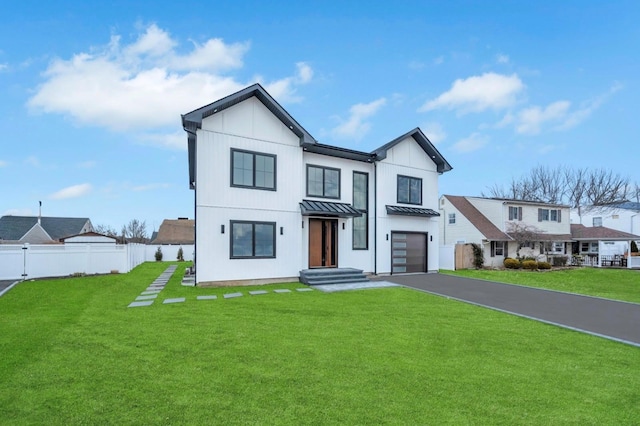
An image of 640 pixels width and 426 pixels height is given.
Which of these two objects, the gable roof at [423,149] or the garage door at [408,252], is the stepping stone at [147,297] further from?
the gable roof at [423,149]

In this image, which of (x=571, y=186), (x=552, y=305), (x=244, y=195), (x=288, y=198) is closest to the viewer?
(x=552, y=305)

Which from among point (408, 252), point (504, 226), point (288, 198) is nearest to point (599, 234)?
point (504, 226)

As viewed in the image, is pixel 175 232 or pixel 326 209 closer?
pixel 326 209

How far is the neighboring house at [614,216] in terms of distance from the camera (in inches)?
1303

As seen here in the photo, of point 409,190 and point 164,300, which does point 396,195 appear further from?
point 164,300

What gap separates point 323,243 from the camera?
48.9 ft

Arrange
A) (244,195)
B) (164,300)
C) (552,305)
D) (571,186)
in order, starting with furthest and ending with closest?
(571,186) → (244,195) → (552,305) → (164,300)

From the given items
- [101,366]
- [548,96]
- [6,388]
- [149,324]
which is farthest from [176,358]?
[548,96]

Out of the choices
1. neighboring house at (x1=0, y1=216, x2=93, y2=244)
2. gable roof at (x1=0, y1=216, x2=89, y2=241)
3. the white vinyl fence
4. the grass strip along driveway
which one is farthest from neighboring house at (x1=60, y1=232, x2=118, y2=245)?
gable roof at (x1=0, y1=216, x2=89, y2=241)

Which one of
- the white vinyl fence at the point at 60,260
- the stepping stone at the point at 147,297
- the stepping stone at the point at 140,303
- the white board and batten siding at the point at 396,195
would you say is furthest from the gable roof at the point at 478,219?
the white vinyl fence at the point at 60,260

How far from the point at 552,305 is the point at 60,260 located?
19.7 meters

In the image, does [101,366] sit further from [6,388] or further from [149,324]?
[149,324]

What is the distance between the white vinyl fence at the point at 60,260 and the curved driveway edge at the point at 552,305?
46.9 ft

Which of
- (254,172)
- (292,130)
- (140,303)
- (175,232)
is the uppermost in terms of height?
(292,130)
